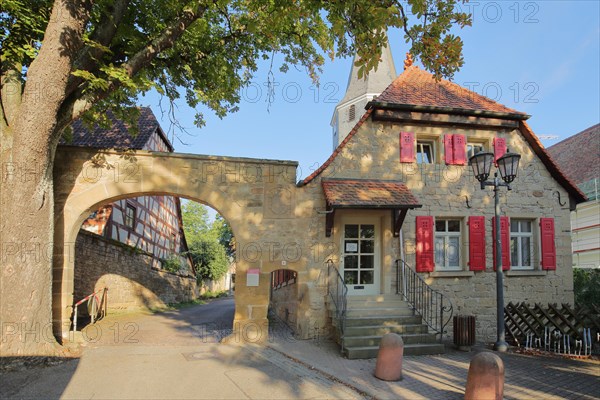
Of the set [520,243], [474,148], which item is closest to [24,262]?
[474,148]

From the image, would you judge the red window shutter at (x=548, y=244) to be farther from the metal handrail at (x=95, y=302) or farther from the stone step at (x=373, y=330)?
the metal handrail at (x=95, y=302)

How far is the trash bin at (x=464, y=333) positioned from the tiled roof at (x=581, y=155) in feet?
49.2

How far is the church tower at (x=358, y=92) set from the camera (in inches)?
1070

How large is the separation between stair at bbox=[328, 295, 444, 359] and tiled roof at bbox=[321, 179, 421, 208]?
2255 mm

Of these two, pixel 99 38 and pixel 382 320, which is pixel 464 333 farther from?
pixel 99 38

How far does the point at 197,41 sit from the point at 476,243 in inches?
334

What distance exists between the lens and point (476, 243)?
10.5 metres

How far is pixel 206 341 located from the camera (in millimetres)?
9125

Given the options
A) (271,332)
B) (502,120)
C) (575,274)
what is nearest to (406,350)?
(271,332)

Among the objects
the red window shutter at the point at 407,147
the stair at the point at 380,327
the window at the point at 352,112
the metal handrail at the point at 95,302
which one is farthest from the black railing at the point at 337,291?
the window at the point at 352,112

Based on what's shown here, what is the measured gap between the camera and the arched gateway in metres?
8.93

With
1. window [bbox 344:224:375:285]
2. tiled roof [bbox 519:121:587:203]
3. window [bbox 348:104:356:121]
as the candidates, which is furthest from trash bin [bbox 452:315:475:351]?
window [bbox 348:104:356:121]

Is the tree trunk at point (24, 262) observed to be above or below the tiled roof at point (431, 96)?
below

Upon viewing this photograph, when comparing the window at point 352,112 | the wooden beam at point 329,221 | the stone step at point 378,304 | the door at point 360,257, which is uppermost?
the window at point 352,112
